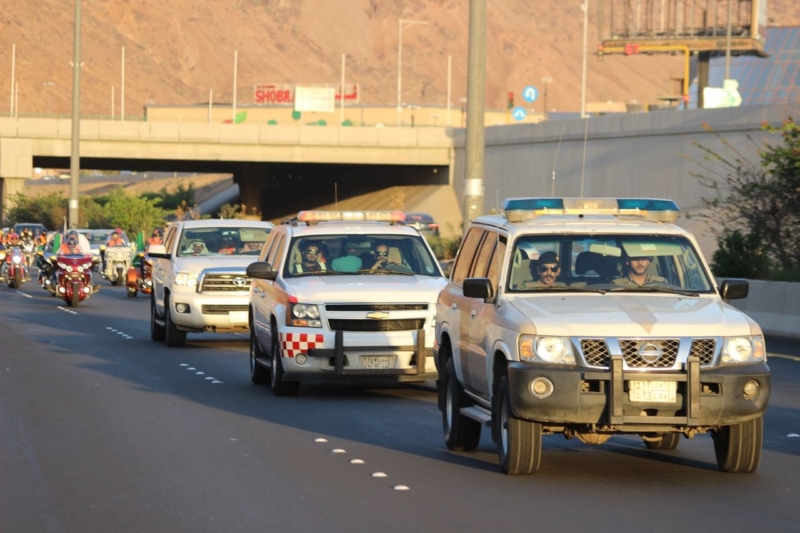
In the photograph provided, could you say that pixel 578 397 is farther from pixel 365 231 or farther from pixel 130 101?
pixel 130 101

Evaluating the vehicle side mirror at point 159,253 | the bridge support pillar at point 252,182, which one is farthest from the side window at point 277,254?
the bridge support pillar at point 252,182

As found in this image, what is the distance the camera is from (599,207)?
11047 mm

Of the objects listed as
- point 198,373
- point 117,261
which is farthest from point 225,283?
point 117,261

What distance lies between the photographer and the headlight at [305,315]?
1457cm

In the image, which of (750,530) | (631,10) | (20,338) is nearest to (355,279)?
(750,530)

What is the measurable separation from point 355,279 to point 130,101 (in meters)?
154

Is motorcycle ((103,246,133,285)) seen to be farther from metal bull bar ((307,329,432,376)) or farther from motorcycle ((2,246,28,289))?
metal bull bar ((307,329,432,376))

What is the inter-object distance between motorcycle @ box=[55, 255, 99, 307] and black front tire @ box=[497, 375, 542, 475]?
22284 millimetres

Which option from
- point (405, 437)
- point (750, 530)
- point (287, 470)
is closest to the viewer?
point (750, 530)

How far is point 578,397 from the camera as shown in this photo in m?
9.21

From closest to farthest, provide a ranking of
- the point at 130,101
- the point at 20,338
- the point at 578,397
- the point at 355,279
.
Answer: the point at 578,397 → the point at 355,279 → the point at 20,338 → the point at 130,101

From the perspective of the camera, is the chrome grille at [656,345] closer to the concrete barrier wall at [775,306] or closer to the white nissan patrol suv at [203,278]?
the white nissan patrol suv at [203,278]

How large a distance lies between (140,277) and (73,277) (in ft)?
13.0

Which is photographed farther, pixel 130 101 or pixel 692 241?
pixel 130 101
